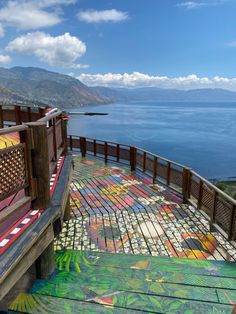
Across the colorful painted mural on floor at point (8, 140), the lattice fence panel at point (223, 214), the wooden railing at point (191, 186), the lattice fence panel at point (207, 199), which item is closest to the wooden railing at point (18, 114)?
the colorful painted mural on floor at point (8, 140)

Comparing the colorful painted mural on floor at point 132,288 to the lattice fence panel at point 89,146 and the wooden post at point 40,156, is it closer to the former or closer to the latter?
the wooden post at point 40,156

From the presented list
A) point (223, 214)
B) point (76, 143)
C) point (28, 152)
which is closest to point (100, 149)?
point (76, 143)

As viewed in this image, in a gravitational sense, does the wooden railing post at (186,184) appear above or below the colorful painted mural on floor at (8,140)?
below

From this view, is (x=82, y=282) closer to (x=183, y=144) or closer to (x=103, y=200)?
(x=103, y=200)

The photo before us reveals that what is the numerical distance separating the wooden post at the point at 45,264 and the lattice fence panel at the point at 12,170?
1.12 metres

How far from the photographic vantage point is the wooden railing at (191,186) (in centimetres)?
503

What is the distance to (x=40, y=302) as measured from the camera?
2.57m

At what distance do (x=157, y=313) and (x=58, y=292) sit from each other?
3.78ft

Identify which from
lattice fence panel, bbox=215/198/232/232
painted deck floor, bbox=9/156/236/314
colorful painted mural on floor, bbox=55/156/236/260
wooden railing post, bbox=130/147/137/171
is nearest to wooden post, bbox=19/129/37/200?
painted deck floor, bbox=9/156/236/314

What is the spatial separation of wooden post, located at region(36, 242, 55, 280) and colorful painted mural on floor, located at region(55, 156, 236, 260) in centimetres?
135

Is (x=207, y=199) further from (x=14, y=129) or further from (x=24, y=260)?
(x=14, y=129)

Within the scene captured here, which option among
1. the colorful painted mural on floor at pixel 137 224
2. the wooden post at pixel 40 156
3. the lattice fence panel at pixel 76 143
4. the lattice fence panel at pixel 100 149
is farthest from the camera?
the lattice fence panel at pixel 76 143

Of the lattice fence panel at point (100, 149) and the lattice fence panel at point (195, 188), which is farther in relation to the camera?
the lattice fence panel at point (100, 149)

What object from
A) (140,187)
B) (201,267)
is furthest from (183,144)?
(201,267)
